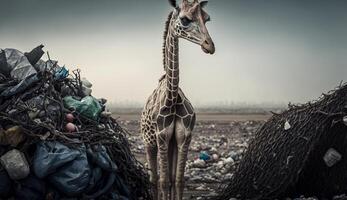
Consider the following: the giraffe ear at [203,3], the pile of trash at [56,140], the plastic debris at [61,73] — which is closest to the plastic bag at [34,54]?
the pile of trash at [56,140]

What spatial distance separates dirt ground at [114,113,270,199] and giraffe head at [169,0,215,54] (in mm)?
1968

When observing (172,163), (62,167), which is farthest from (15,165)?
(172,163)

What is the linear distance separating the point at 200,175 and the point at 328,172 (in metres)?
2.33

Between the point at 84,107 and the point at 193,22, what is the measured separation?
1560 mm

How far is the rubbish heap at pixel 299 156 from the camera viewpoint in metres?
6.74

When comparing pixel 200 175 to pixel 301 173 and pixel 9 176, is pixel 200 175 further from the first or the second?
pixel 9 176

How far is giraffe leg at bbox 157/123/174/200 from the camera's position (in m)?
5.43

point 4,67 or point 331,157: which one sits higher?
point 4,67

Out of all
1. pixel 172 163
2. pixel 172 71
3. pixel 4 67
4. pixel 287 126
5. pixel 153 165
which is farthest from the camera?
pixel 287 126

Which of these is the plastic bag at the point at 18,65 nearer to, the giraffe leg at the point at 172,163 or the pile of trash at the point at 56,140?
the pile of trash at the point at 56,140

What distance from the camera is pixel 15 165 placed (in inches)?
196

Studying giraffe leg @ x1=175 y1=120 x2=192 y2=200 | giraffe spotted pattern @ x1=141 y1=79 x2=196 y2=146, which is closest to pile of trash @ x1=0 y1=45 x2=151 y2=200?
giraffe spotted pattern @ x1=141 y1=79 x2=196 y2=146

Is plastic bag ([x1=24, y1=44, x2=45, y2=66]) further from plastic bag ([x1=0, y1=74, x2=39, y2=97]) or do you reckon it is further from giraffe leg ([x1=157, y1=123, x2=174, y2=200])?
giraffe leg ([x1=157, y1=123, x2=174, y2=200])

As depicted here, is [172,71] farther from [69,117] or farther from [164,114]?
[69,117]
